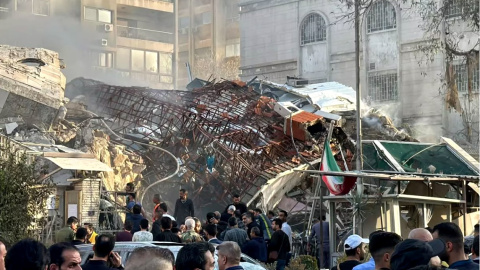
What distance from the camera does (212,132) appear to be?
28125 mm

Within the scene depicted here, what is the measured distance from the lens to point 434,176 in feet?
61.1

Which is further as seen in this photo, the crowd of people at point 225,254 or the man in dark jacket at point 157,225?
the man in dark jacket at point 157,225

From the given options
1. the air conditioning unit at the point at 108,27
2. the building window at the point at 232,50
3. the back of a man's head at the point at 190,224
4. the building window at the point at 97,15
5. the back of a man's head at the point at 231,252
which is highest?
the building window at the point at 97,15

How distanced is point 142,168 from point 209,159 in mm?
1898

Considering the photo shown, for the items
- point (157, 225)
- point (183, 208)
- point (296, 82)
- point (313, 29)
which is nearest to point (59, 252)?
point (157, 225)

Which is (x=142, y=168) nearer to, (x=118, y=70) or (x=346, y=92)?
(x=346, y=92)

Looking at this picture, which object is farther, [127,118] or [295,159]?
[127,118]

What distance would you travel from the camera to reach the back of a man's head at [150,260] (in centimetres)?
524

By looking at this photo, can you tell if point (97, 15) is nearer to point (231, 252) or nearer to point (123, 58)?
point (123, 58)

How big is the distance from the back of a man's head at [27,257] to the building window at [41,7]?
164 ft

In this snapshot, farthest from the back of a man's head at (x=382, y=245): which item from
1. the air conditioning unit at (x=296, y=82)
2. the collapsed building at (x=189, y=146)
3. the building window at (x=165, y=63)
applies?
the building window at (x=165, y=63)

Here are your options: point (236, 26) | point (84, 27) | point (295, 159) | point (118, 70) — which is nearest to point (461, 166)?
point (295, 159)

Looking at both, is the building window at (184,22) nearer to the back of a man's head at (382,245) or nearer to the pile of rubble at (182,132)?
the pile of rubble at (182,132)

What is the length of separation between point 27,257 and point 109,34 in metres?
56.3
